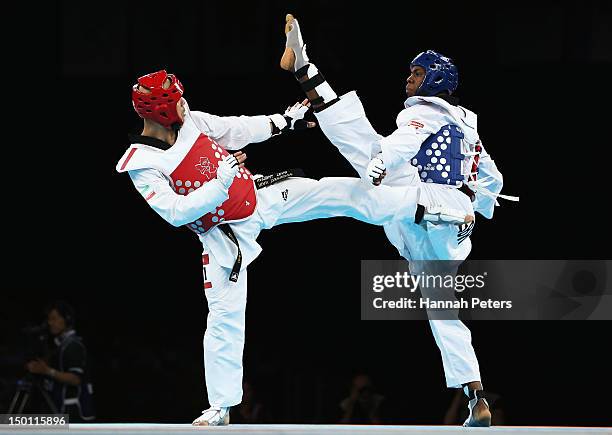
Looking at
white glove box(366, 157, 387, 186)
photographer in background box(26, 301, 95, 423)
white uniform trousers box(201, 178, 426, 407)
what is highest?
white glove box(366, 157, 387, 186)

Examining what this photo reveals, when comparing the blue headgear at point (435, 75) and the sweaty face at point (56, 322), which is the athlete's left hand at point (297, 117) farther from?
the sweaty face at point (56, 322)

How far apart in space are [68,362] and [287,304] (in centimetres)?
269

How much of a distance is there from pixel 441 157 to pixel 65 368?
377cm

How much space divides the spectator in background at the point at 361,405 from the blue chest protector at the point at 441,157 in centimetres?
346

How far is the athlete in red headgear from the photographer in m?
5.72

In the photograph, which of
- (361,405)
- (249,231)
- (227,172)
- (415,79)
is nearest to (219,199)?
(227,172)

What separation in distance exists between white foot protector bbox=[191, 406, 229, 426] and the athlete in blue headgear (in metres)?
1.26

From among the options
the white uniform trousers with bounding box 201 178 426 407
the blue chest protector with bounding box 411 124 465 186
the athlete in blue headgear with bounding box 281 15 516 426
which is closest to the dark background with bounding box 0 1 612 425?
the athlete in blue headgear with bounding box 281 15 516 426

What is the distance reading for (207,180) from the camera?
584 centimetres

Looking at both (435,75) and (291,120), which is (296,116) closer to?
(291,120)

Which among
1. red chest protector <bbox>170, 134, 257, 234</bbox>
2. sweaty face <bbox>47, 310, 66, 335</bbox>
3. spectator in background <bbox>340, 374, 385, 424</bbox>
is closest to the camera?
red chest protector <bbox>170, 134, 257, 234</bbox>

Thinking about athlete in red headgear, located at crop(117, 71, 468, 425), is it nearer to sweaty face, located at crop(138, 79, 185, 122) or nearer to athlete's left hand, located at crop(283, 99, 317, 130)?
sweaty face, located at crop(138, 79, 185, 122)

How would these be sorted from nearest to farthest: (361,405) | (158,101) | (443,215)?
(158,101), (443,215), (361,405)

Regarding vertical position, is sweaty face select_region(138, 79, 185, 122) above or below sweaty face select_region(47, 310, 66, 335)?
above
